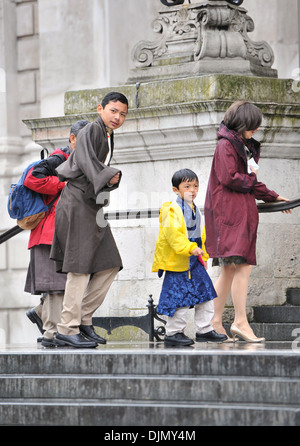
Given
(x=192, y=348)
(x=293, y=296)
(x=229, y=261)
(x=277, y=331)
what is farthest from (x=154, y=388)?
(x=293, y=296)

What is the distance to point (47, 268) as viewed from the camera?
9570 millimetres

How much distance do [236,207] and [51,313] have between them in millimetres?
1443

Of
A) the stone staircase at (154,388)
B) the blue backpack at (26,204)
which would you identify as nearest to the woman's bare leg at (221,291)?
the stone staircase at (154,388)

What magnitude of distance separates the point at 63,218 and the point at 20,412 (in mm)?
1440

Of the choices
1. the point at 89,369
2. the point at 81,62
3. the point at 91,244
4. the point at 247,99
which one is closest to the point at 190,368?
the point at 89,369

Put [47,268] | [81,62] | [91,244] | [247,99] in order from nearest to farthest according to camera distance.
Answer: [91,244] < [47,268] < [247,99] < [81,62]

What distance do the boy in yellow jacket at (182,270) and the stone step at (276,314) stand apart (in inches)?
45.0

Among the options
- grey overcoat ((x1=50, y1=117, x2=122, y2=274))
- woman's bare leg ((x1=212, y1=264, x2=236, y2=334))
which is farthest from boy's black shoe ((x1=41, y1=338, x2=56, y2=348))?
woman's bare leg ((x1=212, y1=264, x2=236, y2=334))

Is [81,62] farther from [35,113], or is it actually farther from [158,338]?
[158,338]

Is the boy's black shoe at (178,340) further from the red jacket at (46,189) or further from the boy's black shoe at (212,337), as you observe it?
the red jacket at (46,189)

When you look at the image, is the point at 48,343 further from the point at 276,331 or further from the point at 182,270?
the point at 276,331

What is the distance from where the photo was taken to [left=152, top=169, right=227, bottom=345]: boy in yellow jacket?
9.05m

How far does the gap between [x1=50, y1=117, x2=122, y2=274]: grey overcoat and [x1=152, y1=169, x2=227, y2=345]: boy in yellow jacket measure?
13.4 inches

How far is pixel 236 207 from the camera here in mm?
9234
